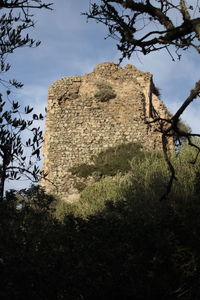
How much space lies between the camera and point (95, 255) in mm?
6477

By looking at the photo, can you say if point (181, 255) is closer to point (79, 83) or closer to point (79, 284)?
point (79, 284)

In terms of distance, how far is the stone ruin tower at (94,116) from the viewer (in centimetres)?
2205

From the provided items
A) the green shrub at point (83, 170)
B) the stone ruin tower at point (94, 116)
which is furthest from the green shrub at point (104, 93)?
the green shrub at point (83, 170)

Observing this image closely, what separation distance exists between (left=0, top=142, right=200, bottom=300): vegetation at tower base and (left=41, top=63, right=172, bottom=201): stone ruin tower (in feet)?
47.0

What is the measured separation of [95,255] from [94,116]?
1656cm

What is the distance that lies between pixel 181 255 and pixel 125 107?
16.8 metres

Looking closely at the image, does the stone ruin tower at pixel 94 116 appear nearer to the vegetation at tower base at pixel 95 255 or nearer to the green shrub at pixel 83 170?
the green shrub at pixel 83 170

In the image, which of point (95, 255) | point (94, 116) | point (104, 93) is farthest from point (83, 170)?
point (95, 255)

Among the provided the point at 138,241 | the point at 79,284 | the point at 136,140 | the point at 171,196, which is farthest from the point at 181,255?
the point at 136,140

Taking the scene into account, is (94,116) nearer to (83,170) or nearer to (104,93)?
(104,93)

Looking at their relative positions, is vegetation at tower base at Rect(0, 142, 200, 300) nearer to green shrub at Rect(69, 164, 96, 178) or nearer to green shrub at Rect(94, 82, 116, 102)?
green shrub at Rect(69, 164, 96, 178)

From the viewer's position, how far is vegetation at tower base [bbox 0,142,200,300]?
19.9 ft

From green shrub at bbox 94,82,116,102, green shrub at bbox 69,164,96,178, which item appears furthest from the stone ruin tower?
green shrub at bbox 69,164,96,178

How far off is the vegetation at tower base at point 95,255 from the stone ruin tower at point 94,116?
14.3 metres
